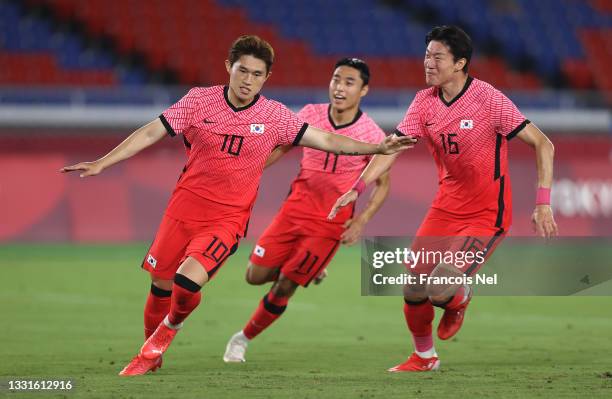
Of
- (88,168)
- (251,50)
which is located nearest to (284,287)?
(251,50)

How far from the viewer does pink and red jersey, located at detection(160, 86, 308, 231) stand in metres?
8.65

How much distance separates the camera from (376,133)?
405 inches

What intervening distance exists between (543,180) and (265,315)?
294cm

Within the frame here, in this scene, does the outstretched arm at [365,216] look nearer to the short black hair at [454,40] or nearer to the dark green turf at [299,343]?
the dark green turf at [299,343]

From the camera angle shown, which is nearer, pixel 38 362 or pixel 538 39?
pixel 38 362

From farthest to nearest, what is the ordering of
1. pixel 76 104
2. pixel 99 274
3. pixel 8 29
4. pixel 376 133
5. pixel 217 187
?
pixel 8 29 → pixel 76 104 → pixel 99 274 → pixel 376 133 → pixel 217 187

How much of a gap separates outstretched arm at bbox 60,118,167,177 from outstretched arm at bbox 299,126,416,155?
45.4 inches

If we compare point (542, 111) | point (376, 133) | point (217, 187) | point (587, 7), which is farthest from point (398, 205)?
point (217, 187)

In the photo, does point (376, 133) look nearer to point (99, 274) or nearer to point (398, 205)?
point (99, 274)

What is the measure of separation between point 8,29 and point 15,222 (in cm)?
604

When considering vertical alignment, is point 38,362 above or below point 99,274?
above

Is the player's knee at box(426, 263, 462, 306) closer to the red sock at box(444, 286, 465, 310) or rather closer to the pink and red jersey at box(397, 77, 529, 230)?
the red sock at box(444, 286, 465, 310)

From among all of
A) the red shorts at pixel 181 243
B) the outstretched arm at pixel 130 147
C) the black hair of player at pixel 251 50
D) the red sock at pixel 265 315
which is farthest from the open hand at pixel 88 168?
the red sock at pixel 265 315

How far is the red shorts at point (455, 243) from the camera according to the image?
8.88 metres
